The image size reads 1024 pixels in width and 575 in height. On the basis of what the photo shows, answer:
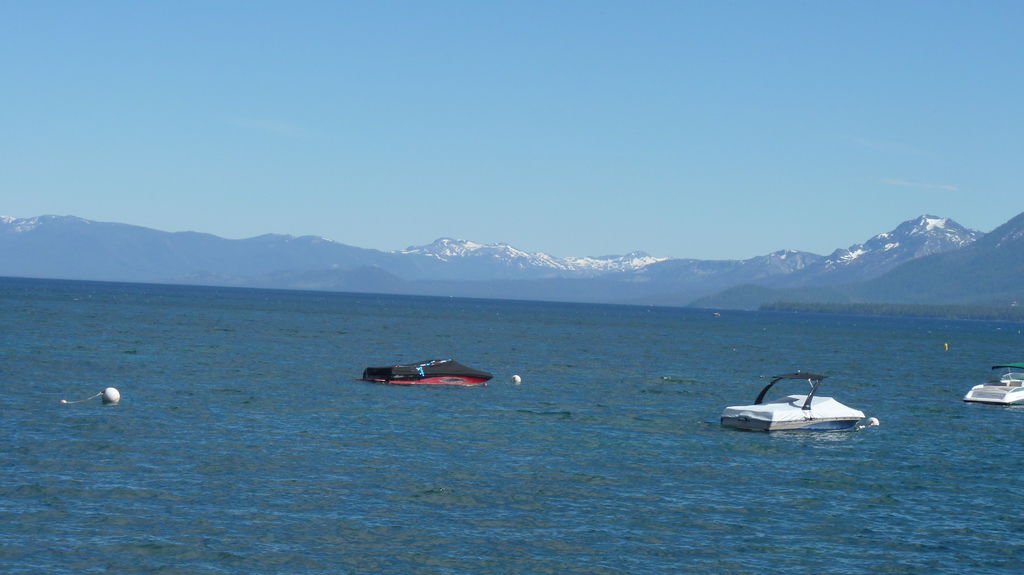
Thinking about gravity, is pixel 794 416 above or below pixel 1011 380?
below

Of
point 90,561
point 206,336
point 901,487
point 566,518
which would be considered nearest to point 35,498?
point 90,561

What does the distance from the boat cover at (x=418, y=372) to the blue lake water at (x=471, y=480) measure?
6.20 feet

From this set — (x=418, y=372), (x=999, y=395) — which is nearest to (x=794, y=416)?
(x=999, y=395)

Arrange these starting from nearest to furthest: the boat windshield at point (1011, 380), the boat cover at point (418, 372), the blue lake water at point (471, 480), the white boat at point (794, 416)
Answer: the blue lake water at point (471, 480) → the white boat at point (794, 416) → the boat cover at point (418, 372) → the boat windshield at point (1011, 380)

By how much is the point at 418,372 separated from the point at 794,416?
91.5 ft

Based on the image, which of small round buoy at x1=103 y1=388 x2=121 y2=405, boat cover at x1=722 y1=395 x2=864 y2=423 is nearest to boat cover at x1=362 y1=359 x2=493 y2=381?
small round buoy at x1=103 y1=388 x2=121 y2=405

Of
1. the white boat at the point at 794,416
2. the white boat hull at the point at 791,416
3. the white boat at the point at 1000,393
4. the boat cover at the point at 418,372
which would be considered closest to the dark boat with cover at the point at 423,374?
the boat cover at the point at 418,372

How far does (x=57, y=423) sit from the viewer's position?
168 ft

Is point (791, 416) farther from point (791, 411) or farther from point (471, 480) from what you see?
point (471, 480)

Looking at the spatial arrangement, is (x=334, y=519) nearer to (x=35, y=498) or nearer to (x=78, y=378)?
(x=35, y=498)

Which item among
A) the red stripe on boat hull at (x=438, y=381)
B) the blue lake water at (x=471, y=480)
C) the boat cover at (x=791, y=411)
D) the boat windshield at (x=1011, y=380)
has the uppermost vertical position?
the boat windshield at (x=1011, y=380)

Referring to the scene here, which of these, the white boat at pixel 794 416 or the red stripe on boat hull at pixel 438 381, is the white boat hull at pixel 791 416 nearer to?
the white boat at pixel 794 416

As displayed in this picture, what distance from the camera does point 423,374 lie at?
7844 centimetres

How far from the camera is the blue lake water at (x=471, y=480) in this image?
3172cm
